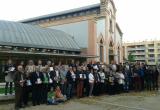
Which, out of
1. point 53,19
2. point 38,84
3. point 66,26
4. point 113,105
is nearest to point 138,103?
point 113,105

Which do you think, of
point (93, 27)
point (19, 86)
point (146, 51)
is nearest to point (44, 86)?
point (19, 86)

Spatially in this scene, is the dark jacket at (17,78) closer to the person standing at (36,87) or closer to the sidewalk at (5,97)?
the person standing at (36,87)

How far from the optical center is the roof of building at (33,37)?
25.1 metres

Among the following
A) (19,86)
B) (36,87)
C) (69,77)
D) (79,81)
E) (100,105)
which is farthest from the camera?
(79,81)

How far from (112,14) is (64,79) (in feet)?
72.1

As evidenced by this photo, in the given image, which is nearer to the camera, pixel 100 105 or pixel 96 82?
pixel 100 105

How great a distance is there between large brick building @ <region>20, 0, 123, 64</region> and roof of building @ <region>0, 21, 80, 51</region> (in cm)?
123

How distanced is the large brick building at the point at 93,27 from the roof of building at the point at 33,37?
1.23 m

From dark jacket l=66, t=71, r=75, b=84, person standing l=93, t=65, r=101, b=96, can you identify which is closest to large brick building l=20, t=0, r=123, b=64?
person standing l=93, t=65, r=101, b=96

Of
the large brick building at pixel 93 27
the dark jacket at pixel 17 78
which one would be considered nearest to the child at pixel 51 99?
the dark jacket at pixel 17 78

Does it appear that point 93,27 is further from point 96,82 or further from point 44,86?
point 44,86

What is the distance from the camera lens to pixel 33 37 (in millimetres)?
27547

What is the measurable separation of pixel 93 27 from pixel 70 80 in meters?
16.4

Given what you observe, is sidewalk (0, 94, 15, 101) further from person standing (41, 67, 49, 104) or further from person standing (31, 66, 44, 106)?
person standing (41, 67, 49, 104)
